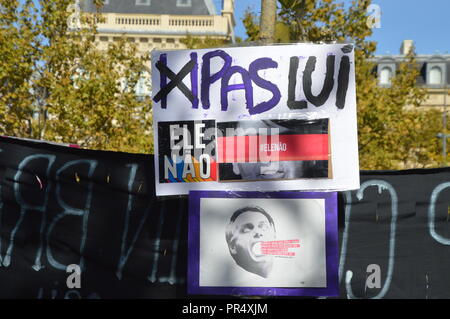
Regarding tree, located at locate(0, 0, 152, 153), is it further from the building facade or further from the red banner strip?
the building facade

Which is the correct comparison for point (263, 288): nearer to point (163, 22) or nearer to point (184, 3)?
point (163, 22)

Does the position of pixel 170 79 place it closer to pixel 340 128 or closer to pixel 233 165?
pixel 233 165

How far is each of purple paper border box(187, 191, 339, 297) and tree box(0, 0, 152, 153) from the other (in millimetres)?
12189

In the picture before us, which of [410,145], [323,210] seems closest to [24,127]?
[323,210]

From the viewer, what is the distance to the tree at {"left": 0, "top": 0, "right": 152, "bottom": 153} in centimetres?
1582

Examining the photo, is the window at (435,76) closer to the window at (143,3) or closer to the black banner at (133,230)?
the window at (143,3)

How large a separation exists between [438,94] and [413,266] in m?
A: 48.0

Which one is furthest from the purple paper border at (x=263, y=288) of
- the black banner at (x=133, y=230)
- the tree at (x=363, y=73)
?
the tree at (x=363, y=73)

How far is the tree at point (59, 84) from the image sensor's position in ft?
51.9

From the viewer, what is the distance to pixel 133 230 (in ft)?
14.0

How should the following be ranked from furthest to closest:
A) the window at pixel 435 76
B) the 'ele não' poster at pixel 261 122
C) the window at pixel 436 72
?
the window at pixel 435 76 < the window at pixel 436 72 < the 'ele não' poster at pixel 261 122

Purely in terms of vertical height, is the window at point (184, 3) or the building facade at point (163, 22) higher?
the window at point (184, 3)

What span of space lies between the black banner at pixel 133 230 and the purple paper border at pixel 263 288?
0.64 feet

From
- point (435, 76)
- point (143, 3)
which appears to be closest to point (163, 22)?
point (143, 3)
